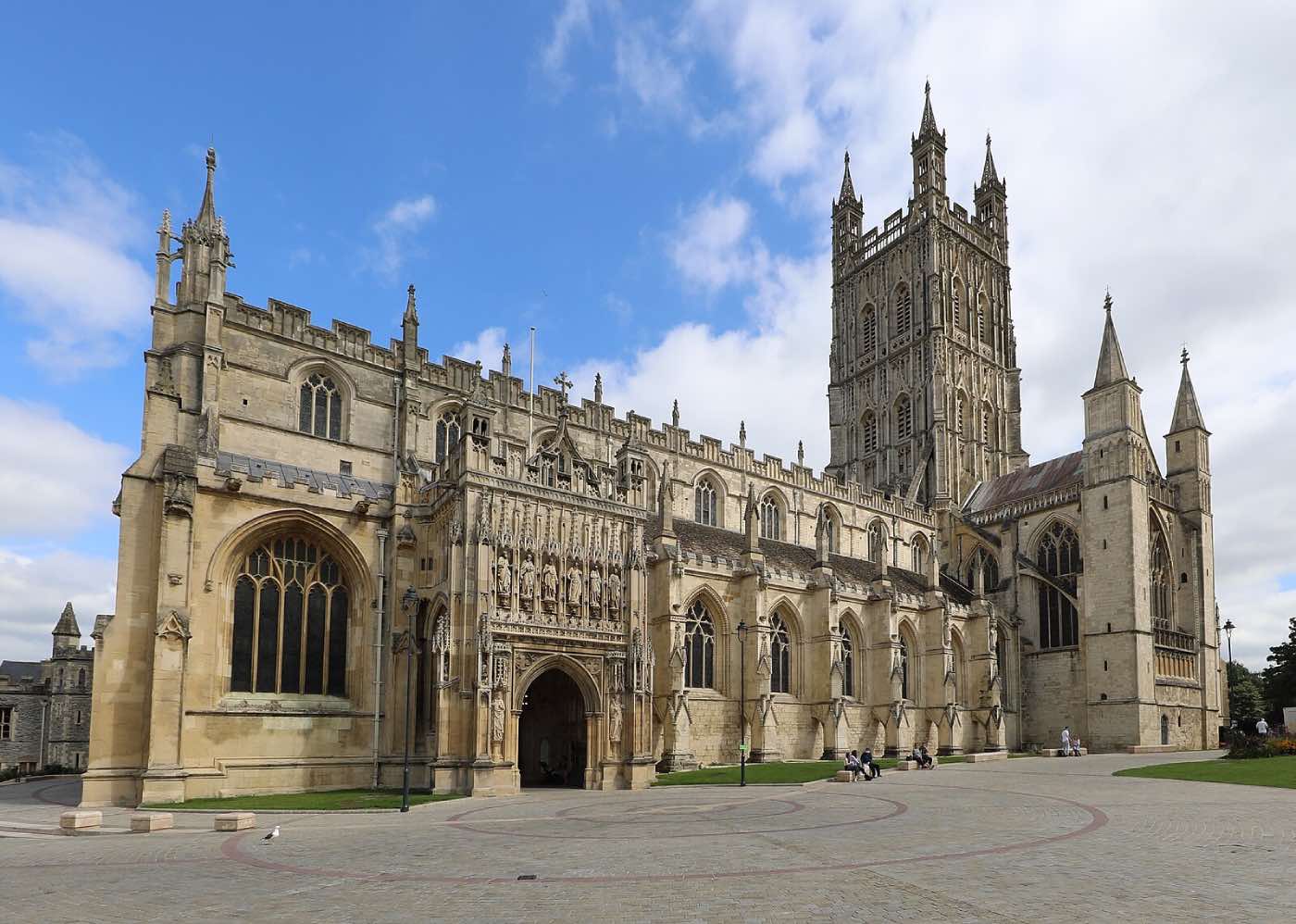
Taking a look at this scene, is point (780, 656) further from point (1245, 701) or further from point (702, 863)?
point (1245, 701)

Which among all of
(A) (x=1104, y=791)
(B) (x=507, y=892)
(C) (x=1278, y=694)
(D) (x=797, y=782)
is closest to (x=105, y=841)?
Result: (B) (x=507, y=892)

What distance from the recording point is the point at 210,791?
27391mm

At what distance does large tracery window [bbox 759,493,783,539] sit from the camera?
51.4m

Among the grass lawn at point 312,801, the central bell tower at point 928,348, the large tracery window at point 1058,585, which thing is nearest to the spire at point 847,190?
the central bell tower at point 928,348

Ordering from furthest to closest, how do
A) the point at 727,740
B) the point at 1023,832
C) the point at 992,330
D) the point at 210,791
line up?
1. the point at 992,330
2. the point at 727,740
3. the point at 210,791
4. the point at 1023,832

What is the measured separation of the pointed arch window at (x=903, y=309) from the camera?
225ft

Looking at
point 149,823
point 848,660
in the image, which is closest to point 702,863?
point 149,823

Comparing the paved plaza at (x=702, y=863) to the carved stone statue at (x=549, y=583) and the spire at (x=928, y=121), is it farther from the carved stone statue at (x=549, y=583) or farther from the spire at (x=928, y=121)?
the spire at (x=928, y=121)

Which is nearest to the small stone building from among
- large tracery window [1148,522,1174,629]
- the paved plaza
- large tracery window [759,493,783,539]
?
large tracery window [759,493,783,539]

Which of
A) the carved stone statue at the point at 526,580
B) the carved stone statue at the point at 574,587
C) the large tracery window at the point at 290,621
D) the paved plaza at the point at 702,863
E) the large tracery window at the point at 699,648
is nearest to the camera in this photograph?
the paved plaza at the point at 702,863

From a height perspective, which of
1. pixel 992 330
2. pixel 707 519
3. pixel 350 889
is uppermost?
pixel 992 330

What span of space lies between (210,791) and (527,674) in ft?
31.5

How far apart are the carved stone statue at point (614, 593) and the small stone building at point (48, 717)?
53993 mm

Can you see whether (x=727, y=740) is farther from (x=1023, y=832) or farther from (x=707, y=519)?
(x=1023, y=832)
